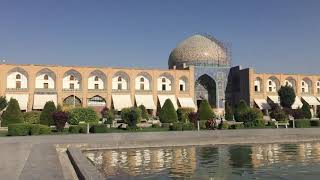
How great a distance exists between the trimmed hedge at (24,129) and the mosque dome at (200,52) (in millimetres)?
31596

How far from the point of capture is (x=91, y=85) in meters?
44.3

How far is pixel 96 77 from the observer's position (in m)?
44.6

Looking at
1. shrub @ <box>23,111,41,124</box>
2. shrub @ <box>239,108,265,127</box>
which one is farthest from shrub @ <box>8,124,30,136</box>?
Answer: shrub @ <box>239,108,265,127</box>

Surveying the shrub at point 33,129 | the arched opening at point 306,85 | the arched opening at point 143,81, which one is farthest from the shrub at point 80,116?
the arched opening at point 306,85

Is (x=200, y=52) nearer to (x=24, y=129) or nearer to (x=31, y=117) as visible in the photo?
(x=31, y=117)

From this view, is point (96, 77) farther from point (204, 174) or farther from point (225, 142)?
point (204, 174)

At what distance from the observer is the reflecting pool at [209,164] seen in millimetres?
8011

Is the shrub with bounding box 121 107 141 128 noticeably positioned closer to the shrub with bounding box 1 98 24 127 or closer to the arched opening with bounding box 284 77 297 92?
the shrub with bounding box 1 98 24 127

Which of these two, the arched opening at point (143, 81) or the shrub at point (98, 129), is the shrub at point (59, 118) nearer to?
the shrub at point (98, 129)

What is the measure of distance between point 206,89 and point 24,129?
33.0 metres

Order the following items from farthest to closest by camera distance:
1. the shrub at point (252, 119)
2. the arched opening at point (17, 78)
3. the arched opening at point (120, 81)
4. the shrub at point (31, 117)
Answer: the arched opening at point (120, 81), the arched opening at point (17, 78), the shrub at point (31, 117), the shrub at point (252, 119)

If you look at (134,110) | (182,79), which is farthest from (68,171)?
(182,79)

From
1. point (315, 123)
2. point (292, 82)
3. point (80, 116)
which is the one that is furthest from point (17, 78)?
point (292, 82)

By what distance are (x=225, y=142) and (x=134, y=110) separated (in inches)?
382
